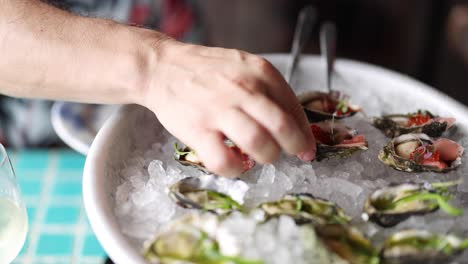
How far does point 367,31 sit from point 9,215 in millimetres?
1720

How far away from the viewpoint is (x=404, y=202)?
0.63m

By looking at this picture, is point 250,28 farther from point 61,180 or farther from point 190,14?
point 61,180

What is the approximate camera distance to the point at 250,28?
220cm

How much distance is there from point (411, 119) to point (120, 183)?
15.6 inches

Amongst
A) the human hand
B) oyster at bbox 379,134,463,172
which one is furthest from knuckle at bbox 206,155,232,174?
oyster at bbox 379,134,463,172

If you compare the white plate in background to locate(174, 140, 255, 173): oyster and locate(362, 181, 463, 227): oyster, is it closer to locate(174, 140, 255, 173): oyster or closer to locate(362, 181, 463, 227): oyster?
locate(174, 140, 255, 173): oyster

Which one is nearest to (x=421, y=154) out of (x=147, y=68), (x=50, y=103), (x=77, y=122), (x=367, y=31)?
(x=147, y=68)

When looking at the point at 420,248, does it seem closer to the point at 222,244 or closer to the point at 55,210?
the point at 222,244

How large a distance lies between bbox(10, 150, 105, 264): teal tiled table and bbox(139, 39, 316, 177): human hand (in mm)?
532

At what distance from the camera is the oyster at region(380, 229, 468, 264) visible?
1.88 feet

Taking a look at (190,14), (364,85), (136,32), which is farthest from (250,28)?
(136,32)

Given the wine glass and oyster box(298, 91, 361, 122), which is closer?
the wine glass

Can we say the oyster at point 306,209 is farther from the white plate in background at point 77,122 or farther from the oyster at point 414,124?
the white plate in background at point 77,122

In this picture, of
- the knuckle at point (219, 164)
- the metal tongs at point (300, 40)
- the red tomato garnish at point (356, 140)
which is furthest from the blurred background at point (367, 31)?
the knuckle at point (219, 164)
